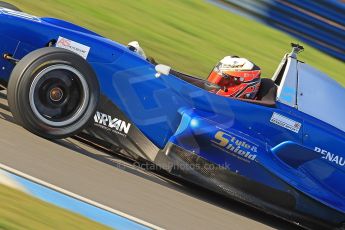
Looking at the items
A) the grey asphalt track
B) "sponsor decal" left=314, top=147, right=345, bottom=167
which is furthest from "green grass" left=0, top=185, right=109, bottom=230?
"sponsor decal" left=314, top=147, right=345, bottom=167

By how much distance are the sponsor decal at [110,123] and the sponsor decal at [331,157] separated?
184 cm

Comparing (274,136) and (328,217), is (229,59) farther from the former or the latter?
(328,217)

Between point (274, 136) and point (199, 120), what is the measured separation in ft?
2.59

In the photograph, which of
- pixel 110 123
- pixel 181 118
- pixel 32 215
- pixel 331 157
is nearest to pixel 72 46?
pixel 110 123

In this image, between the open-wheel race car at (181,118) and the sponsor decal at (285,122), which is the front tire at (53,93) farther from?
the sponsor decal at (285,122)

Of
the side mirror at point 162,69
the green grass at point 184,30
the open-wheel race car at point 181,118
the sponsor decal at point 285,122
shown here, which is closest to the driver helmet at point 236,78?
the open-wheel race car at point 181,118

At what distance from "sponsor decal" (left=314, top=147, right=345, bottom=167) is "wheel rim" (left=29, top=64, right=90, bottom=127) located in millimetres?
2289

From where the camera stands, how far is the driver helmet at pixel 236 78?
21.4ft

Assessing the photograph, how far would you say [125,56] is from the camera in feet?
20.1

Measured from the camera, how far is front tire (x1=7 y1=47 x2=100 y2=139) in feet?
18.2

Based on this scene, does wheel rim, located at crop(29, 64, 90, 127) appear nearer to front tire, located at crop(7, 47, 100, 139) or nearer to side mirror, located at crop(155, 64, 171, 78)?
front tire, located at crop(7, 47, 100, 139)

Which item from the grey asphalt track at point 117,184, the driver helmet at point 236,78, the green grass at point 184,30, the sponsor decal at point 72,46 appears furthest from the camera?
the green grass at point 184,30

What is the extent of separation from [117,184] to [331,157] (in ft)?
7.16

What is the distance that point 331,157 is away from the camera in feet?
21.4
